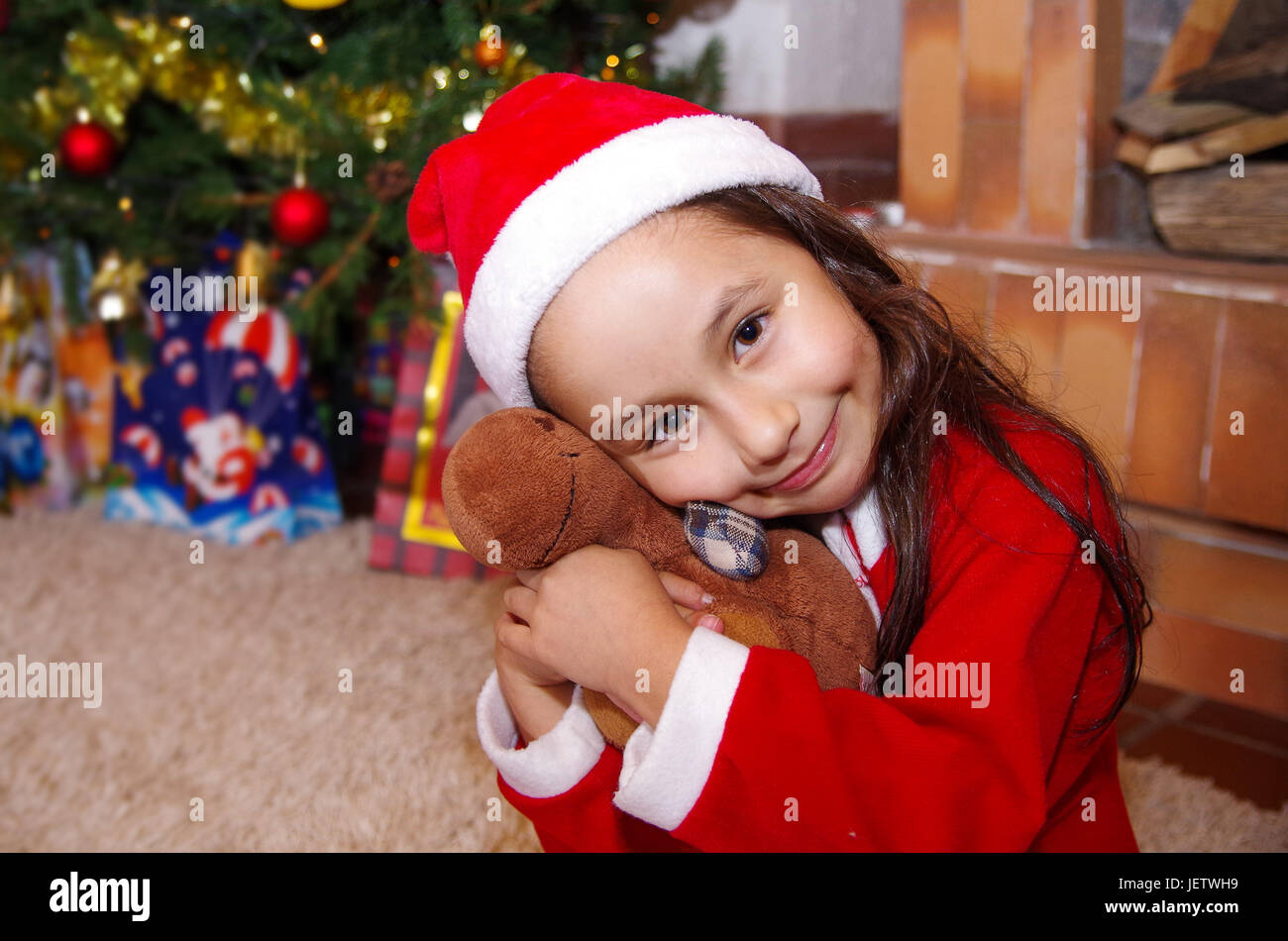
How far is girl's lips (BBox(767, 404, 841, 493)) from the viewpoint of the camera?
738mm

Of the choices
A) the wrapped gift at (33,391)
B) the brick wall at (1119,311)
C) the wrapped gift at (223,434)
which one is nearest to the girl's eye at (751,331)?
the brick wall at (1119,311)

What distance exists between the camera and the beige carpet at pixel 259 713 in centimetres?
114

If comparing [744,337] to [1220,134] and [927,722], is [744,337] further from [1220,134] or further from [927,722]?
[1220,134]

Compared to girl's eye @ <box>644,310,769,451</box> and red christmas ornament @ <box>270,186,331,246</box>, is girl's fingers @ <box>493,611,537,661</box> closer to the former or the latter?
girl's eye @ <box>644,310,769,451</box>

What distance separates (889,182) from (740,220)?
1.03 meters

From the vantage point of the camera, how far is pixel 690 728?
68 centimetres

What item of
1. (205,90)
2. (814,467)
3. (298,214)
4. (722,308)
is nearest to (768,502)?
(814,467)

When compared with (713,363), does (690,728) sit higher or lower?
lower

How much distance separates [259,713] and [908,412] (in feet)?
3.08

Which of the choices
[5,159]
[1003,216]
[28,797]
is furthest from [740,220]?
[5,159]

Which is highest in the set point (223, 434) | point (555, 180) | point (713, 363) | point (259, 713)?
point (555, 180)

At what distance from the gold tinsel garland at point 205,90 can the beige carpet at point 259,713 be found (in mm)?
654

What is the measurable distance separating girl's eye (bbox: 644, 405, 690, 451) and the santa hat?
111mm

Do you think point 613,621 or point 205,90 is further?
point 205,90
